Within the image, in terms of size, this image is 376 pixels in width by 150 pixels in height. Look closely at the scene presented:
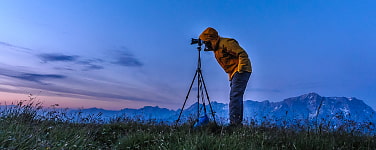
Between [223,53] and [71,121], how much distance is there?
460cm

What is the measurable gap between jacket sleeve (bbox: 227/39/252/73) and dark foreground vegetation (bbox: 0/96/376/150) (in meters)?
1.55

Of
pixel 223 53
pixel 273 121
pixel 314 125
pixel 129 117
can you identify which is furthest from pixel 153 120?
pixel 314 125

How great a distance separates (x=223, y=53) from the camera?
8062 mm

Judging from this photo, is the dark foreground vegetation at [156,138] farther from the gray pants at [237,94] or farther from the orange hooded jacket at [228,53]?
the orange hooded jacket at [228,53]

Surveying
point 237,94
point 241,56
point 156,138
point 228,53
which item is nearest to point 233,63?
point 228,53

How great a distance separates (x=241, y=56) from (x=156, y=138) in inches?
135

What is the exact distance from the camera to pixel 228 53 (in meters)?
8.05

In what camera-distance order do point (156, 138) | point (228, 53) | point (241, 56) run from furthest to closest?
point (228, 53)
point (241, 56)
point (156, 138)

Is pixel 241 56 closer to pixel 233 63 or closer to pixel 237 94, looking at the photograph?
pixel 233 63

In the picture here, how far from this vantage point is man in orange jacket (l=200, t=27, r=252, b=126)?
7.55 metres

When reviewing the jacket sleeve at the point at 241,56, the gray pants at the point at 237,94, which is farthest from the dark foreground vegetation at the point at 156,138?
the jacket sleeve at the point at 241,56

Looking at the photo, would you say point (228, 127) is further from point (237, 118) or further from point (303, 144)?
point (303, 144)

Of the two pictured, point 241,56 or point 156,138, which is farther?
point 241,56

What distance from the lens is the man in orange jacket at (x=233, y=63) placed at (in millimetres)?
7547
